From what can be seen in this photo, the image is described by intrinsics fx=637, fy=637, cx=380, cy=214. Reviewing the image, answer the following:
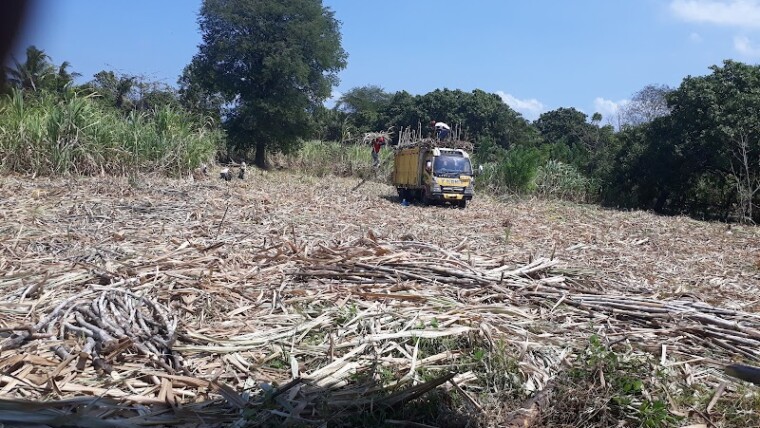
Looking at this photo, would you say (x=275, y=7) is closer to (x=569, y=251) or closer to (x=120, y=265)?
(x=569, y=251)

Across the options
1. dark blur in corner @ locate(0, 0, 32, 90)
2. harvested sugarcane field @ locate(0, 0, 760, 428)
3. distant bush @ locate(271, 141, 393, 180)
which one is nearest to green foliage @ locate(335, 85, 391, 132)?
distant bush @ locate(271, 141, 393, 180)

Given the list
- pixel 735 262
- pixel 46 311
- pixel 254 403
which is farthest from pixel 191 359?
pixel 735 262

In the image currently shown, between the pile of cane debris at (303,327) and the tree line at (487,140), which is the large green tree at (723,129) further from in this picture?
the pile of cane debris at (303,327)

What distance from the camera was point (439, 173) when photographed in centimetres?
1695

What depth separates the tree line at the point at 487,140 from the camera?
66.9ft

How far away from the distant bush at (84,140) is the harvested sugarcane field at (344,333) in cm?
685

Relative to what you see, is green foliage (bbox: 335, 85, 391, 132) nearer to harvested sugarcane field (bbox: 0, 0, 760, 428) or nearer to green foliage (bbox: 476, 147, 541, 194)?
green foliage (bbox: 476, 147, 541, 194)

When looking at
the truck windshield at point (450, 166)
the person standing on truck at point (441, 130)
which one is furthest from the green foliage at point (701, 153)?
the truck windshield at point (450, 166)

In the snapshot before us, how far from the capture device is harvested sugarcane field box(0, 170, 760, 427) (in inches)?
147

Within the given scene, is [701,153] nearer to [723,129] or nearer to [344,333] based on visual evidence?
[723,129]

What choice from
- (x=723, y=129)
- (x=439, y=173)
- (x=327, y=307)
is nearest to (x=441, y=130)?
(x=439, y=173)

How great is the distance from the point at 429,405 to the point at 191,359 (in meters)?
1.66

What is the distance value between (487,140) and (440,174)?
11966 millimetres

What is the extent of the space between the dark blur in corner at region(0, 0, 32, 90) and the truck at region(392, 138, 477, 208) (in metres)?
15.6
